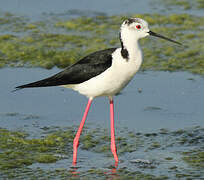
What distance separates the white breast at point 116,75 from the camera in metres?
4.92

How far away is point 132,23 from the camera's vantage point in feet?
16.3

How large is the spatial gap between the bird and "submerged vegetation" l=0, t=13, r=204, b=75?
2061 millimetres

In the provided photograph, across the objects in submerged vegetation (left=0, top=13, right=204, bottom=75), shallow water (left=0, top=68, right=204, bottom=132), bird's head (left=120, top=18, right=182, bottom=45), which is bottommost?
shallow water (left=0, top=68, right=204, bottom=132)

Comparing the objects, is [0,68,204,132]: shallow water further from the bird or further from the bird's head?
the bird's head

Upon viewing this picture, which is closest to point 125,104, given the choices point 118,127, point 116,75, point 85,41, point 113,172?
point 118,127

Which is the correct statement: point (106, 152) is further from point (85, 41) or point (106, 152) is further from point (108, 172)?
point (85, 41)

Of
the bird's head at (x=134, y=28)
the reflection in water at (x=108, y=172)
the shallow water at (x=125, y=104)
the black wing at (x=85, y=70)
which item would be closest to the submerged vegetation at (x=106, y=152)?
the reflection in water at (x=108, y=172)

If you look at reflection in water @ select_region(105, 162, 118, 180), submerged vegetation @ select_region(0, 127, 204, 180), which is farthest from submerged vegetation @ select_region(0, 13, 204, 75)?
reflection in water @ select_region(105, 162, 118, 180)

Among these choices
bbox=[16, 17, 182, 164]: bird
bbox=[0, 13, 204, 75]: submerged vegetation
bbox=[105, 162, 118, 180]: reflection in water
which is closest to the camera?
bbox=[105, 162, 118, 180]: reflection in water

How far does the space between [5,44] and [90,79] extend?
2999 millimetres

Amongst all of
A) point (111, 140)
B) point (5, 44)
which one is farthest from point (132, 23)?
point (5, 44)

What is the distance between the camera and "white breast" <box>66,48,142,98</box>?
16.1 feet

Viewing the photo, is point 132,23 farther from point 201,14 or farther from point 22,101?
point 201,14

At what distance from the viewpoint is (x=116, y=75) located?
4.93m
